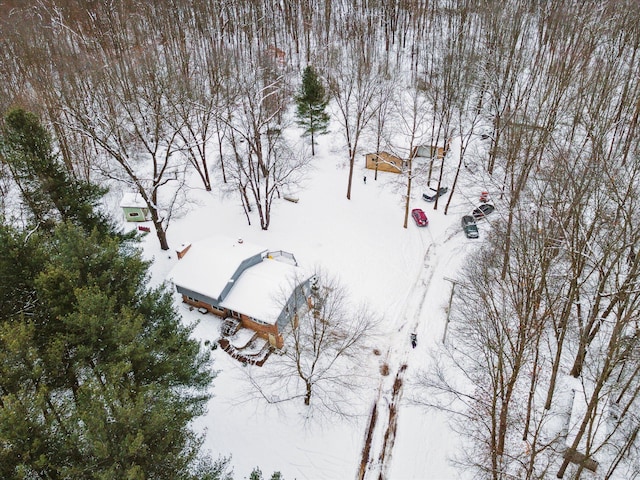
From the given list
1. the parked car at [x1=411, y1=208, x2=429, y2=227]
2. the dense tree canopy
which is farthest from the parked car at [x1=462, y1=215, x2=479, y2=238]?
the dense tree canopy

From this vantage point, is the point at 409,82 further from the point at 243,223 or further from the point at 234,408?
the point at 234,408

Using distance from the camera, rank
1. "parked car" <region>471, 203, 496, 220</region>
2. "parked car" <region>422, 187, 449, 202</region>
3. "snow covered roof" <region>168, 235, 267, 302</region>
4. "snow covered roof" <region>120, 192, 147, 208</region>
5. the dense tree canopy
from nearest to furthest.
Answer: the dense tree canopy → "snow covered roof" <region>168, 235, 267, 302</region> → "snow covered roof" <region>120, 192, 147, 208</region> → "parked car" <region>471, 203, 496, 220</region> → "parked car" <region>422, 187, 449, 202</region>

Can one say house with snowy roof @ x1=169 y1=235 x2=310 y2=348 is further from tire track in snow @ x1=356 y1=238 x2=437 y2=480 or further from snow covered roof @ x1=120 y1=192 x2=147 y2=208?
snow covered roof @ x1=120 y1=192 x2=147 y2=208

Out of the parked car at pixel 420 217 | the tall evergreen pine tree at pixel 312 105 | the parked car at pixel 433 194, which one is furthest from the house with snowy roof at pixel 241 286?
the tall evergreen pine tree at pixel 312 105

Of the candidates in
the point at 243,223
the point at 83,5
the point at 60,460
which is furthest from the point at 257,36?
the point at 60,460

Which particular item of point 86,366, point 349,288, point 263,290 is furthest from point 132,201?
point 86,366

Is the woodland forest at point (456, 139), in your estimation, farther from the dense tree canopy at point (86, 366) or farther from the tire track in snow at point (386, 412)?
the tire track in snow at point (386, 412)
